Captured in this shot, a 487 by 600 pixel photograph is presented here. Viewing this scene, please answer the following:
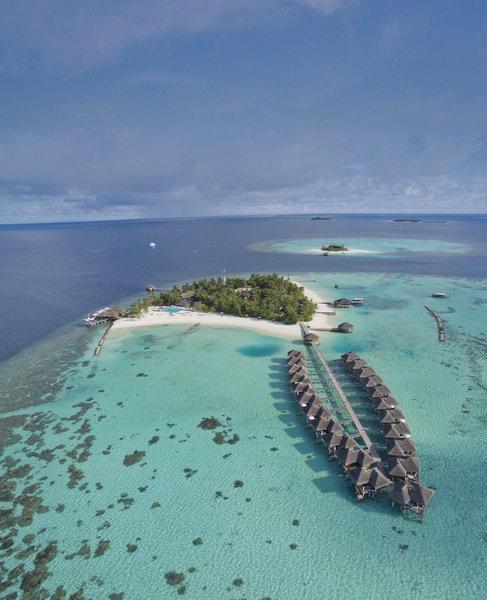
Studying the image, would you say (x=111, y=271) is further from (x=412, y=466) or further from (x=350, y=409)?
(x=412, y=466)

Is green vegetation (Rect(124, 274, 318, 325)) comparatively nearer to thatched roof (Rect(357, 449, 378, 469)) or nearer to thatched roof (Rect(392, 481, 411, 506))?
thatched roof (Rect(357, 449, 378, 469))

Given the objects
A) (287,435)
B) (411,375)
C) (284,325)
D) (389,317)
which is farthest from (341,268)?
(287,435)

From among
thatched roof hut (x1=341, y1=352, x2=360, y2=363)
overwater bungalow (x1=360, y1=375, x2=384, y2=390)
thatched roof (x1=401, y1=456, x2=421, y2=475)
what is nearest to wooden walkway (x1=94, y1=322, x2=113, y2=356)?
thatched roof hut (x1=341, y1=352, x2=360, y2=363)

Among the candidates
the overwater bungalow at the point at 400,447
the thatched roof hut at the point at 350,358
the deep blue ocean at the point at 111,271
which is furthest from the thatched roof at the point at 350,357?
the deep blue ocean at the point at 111,271

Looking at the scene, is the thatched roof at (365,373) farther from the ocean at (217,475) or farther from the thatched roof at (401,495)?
the thatched roof at (401,495)

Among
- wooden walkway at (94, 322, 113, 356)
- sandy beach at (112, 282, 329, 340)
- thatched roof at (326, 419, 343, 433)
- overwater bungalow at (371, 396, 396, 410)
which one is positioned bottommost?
wooden walkway at (94, 322, 113, 356)

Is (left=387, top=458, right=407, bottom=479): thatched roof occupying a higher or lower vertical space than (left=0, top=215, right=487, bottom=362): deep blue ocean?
higher

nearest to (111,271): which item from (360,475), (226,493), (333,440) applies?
(226,493)
